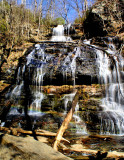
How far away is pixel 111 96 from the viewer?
23.2 feet

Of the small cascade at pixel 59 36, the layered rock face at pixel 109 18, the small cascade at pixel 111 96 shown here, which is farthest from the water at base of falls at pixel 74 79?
the small cascade at pixel 59 36

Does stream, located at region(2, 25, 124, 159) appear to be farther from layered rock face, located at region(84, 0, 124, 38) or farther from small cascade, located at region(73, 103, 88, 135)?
layered rock face, located at region(84, 0, 124, 38)

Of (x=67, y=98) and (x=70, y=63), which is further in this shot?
(x=70, y=63)

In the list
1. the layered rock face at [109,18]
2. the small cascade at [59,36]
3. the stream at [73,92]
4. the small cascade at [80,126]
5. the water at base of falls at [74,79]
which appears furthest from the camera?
the small cascade at [59,36]

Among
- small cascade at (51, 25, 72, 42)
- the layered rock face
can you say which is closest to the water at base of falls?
the layered rock face

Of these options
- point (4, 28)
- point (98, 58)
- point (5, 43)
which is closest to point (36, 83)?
point (98, 58)

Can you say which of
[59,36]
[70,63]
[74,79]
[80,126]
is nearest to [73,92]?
[74,79]

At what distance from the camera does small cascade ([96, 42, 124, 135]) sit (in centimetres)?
525

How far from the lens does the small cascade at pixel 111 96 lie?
525 cm

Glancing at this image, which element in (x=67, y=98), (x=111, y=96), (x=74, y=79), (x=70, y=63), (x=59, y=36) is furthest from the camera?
(x=59, y=36)

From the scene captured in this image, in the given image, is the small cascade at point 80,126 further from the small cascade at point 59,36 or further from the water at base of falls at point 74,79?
the small cascade at point 59,36

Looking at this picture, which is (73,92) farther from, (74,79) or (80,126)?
(80,126)

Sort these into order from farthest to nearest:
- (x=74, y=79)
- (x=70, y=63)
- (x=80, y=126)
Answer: (x=70, y=63) → (x=74, y=79) → (x=80, y=126)

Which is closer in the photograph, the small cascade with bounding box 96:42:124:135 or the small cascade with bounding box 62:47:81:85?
the small cascade with bounding box 96:42:124:135
